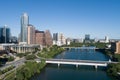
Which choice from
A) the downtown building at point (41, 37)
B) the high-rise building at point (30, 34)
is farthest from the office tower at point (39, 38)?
the high-rise building at point (30, 34)

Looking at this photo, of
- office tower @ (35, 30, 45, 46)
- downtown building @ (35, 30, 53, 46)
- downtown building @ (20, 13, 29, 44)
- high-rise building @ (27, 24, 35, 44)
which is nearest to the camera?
high-rise building @ (27, 24, 35, 44)

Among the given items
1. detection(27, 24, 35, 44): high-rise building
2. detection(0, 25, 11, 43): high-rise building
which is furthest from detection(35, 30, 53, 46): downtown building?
detection(0, 25, 11, 43): high-rise building

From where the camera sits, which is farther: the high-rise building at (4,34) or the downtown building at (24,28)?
the high-rise building at (4,34)

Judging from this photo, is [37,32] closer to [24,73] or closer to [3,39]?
[3,39]

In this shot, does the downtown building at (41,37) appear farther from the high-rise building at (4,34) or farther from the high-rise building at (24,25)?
the high-rise building at (4,34)

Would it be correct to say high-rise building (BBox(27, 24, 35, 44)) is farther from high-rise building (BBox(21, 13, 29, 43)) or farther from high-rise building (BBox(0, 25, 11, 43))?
high-rise building (BBox(0, 25, 11, 43))

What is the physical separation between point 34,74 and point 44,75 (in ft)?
2.47

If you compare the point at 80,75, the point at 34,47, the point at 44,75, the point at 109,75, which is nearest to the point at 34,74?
the point at 44,75

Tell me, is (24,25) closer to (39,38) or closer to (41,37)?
(39,38)

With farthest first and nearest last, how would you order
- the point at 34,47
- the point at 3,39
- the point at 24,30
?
the point at 3,39, the point at 24,30, the point at 34,47

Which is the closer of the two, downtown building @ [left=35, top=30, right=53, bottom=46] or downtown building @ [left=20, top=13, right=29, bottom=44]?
downtown building @ [left=20, top=13, right=29, bottom=44]

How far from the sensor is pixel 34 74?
17.2 m

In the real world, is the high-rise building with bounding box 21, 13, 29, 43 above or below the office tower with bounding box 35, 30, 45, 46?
above

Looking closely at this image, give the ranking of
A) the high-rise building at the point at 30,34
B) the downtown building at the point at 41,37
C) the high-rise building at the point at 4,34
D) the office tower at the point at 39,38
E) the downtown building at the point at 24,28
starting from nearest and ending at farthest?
the high-rise building at the point at 30,34, the downtown building at the point at 24,28, the downtown building at the point at 41,37, the office tower at the point at 39,38, the high-rise building at the point at 4,34
